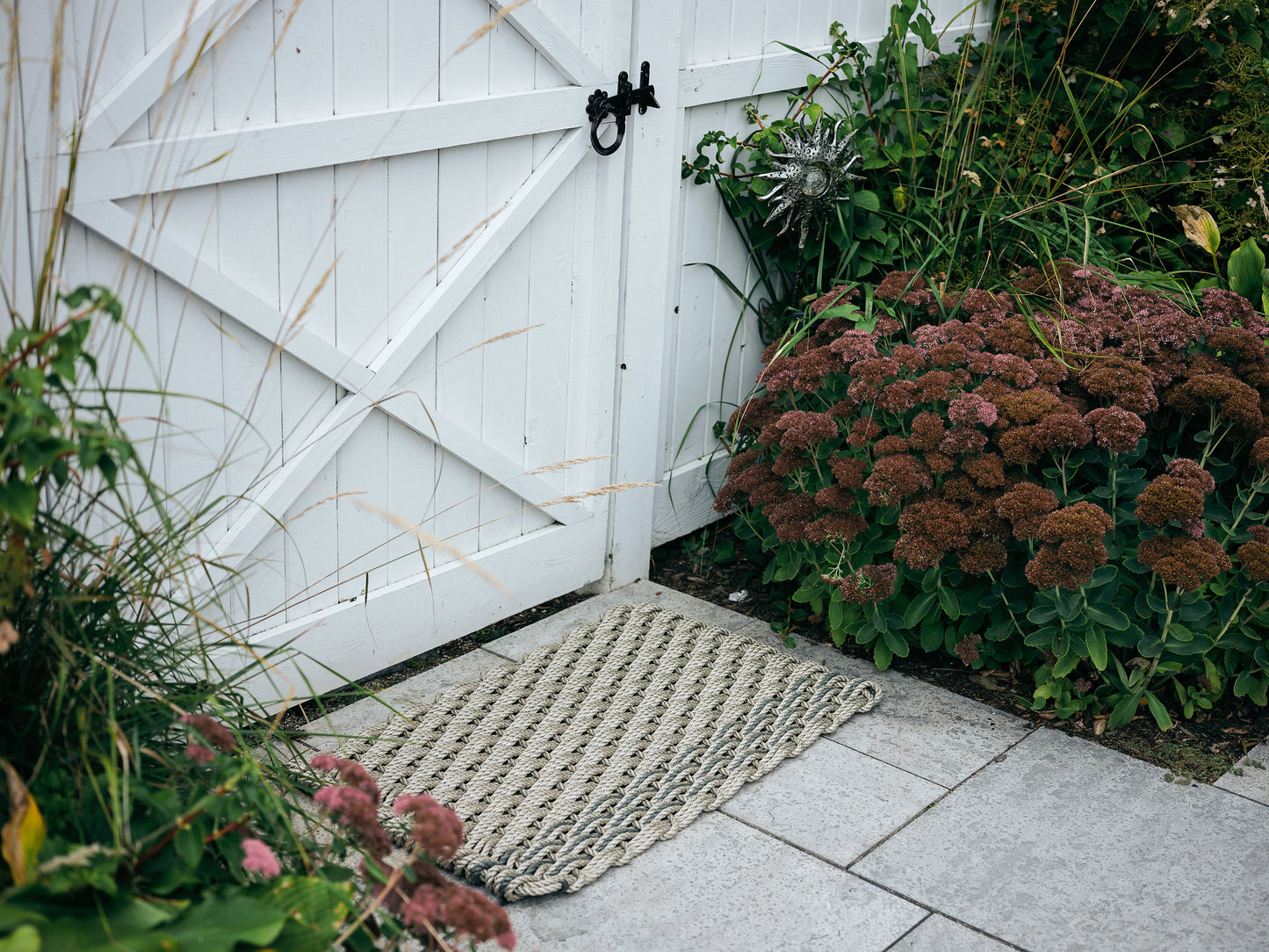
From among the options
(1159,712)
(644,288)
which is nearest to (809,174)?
(644,288)

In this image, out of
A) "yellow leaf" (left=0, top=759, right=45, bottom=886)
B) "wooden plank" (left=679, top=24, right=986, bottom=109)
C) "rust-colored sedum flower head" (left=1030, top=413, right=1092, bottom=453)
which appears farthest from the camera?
"wooden plank" (left=679, top=24, right=986, bottom=109)

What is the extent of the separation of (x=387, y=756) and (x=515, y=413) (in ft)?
3.26

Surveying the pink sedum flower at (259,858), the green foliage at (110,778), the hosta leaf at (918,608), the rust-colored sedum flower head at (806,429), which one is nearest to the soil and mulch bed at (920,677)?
the hosta leaf at (918,608)

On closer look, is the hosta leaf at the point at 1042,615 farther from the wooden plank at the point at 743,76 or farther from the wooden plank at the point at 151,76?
the wooden plank at the point at 151,76

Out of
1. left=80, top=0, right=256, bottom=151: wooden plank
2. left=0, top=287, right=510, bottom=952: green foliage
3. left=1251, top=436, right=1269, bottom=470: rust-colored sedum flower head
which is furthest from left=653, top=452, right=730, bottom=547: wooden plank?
left=0, top=287, right=510, bottom=952: green foliage

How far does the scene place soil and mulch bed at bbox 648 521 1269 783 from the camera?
9.51 ft

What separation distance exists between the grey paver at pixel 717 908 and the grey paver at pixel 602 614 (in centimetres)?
90

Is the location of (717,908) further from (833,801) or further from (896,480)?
(896,480)

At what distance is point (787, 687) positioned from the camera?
3.08 metres

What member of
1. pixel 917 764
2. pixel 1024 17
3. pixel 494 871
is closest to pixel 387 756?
pixel 494 871

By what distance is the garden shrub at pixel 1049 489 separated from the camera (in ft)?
9.15

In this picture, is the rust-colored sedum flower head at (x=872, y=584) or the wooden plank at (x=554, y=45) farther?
the rust-colored sedum flower head at (x=872, y=584)

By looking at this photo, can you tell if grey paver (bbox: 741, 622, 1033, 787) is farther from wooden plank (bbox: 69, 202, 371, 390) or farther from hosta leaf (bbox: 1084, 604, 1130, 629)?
wooden plank (bbox: 69, 202, 371, 390)

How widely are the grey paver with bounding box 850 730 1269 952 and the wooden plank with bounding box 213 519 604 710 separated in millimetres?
1081
